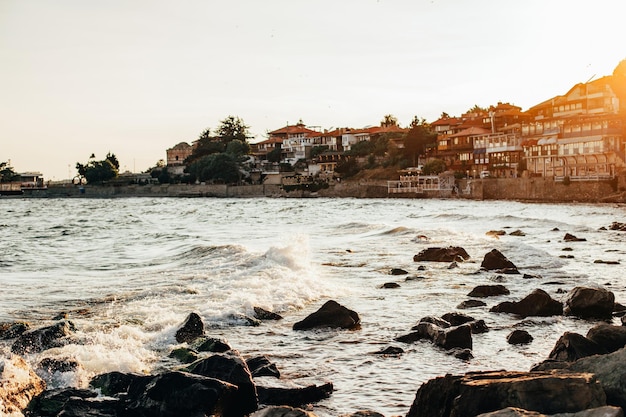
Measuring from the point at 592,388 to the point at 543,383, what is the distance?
14.5 inches

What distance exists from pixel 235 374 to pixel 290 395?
71 cm

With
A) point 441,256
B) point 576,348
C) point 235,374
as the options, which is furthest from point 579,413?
point 441,256

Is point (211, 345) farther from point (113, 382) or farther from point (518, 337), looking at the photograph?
point (518, 337)

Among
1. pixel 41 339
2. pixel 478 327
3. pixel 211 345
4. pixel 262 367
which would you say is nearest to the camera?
pixel 262 367

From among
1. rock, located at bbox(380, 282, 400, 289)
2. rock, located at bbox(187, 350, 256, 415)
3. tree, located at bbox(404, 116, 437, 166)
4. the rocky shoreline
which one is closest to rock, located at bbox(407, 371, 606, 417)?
the rocky shoreline

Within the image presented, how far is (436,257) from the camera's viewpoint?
22.1m

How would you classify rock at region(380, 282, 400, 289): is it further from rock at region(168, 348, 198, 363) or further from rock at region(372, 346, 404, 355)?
rock at region(168, 348, 198, 363)

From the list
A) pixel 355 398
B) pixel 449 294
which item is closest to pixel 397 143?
pixel 449 294

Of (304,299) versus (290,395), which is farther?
(304,299)

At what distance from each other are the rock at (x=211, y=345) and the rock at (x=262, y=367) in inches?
31.1

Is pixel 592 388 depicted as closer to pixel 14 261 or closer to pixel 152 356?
pixel 152 356

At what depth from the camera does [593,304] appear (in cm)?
1159

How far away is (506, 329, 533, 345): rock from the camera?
987cm

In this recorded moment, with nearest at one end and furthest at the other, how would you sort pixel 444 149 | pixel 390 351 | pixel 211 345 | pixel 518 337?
pixel 211 345
pixel 390 351
pixel 518 337
pixel 444 149
